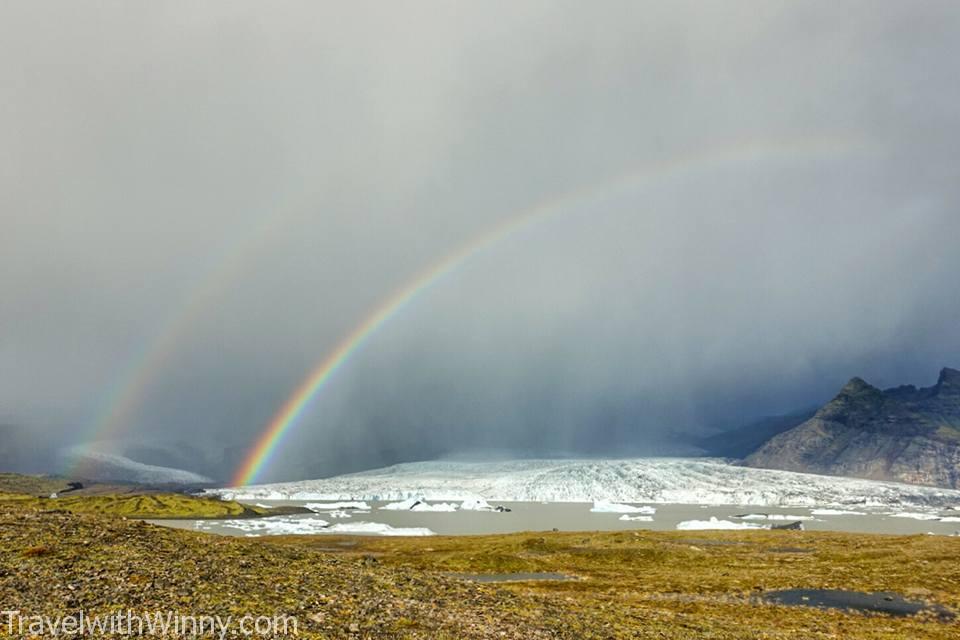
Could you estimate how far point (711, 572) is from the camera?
46281 millimetres

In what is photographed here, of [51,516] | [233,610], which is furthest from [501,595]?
[51,516]

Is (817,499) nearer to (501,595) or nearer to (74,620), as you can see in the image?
(501,595)

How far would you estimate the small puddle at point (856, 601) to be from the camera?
3062 centimetres

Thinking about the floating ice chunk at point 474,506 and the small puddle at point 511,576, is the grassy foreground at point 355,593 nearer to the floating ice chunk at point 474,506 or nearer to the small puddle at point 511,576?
the small puddle at point 511,576

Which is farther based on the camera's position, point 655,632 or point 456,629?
point 655,632

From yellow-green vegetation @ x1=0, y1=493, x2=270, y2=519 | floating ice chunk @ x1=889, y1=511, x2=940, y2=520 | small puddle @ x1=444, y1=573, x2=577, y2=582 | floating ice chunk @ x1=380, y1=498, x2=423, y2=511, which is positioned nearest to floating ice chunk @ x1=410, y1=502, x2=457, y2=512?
floating ice chunk @ x1=380, y1=498, x2=423, y2=511

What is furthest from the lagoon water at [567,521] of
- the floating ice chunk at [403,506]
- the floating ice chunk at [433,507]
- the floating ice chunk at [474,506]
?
the floating ice chunk at [433,507]

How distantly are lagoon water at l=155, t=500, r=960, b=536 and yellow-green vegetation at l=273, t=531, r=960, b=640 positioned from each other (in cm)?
2918

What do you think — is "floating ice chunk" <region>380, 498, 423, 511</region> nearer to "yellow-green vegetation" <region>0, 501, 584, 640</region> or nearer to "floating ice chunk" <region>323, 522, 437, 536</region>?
"floating ice chunk" <region>323, 522, 437, 536</region>

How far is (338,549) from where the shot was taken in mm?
72625

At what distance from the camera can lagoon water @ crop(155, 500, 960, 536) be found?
4355 inches

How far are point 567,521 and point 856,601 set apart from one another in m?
99.4

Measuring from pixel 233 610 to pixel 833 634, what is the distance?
2317cm

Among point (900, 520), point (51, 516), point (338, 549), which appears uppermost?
point (51, 516)
